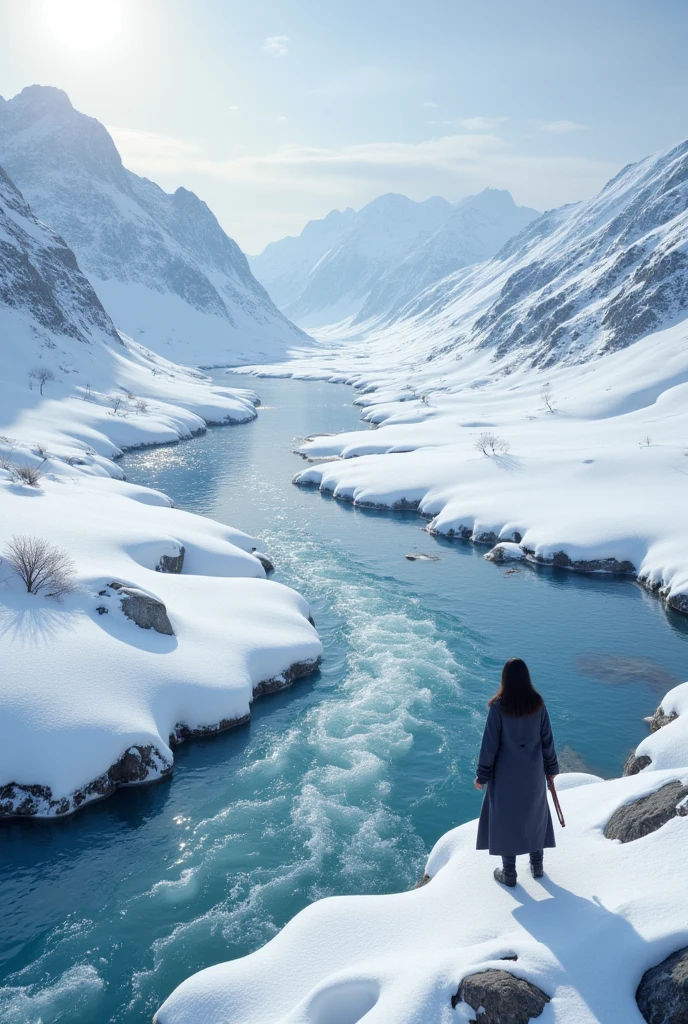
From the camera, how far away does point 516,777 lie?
9.33 meters

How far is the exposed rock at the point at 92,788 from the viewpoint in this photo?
1650cm

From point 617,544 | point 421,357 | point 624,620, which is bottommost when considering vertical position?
point 624,620

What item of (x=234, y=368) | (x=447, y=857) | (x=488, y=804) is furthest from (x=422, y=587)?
(x=234, y=368)

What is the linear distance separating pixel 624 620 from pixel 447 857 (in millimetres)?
21037

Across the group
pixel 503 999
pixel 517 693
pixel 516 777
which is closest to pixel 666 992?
pixel 503 999

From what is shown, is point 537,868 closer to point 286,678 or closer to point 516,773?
point 516,773

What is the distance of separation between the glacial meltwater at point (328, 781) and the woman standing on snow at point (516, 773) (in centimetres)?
134

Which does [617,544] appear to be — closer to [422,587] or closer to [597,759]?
[422,587]

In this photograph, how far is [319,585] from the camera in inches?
1304

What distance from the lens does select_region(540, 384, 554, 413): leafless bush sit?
8071 cm

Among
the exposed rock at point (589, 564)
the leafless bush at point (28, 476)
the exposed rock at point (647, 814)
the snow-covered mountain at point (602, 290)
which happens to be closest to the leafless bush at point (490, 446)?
the exposed rock at point (589, 564)

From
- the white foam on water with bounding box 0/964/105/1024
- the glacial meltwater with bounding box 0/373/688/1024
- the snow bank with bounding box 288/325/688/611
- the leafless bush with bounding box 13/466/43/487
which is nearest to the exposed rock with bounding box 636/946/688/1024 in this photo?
the glacial meltwater with bounding box 0/373/688/1024

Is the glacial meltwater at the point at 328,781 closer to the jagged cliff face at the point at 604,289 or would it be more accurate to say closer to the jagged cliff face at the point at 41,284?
the jagged cliff face at the point at 41,284

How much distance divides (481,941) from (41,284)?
10555 cm
